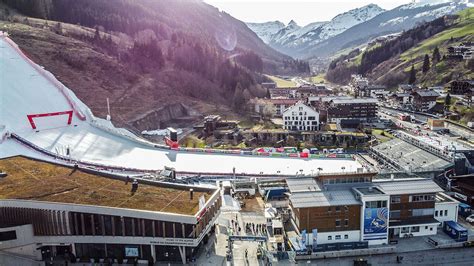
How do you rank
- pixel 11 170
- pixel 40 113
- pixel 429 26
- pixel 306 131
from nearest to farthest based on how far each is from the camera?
pixel 11 170 < pixel 40 113 < pixel 306 131 < pixel 429 26

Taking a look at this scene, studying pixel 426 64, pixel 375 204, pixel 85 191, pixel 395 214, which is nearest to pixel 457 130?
pixel 395 214

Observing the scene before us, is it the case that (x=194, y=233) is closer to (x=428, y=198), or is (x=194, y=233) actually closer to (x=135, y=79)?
(x=428, y=198)

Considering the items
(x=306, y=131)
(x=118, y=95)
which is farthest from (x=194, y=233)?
(x=118, y=95)

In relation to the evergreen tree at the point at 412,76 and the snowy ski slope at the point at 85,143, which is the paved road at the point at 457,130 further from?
the evergreen tree at the point at 412,76

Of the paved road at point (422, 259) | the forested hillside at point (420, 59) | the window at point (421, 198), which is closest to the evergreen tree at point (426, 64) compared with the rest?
the forested hillside at point (420, 59)

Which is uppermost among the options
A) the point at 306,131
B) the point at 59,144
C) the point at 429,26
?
the point at 429,26

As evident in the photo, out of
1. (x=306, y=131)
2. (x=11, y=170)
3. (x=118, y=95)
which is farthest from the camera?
(x=118, y=95)
